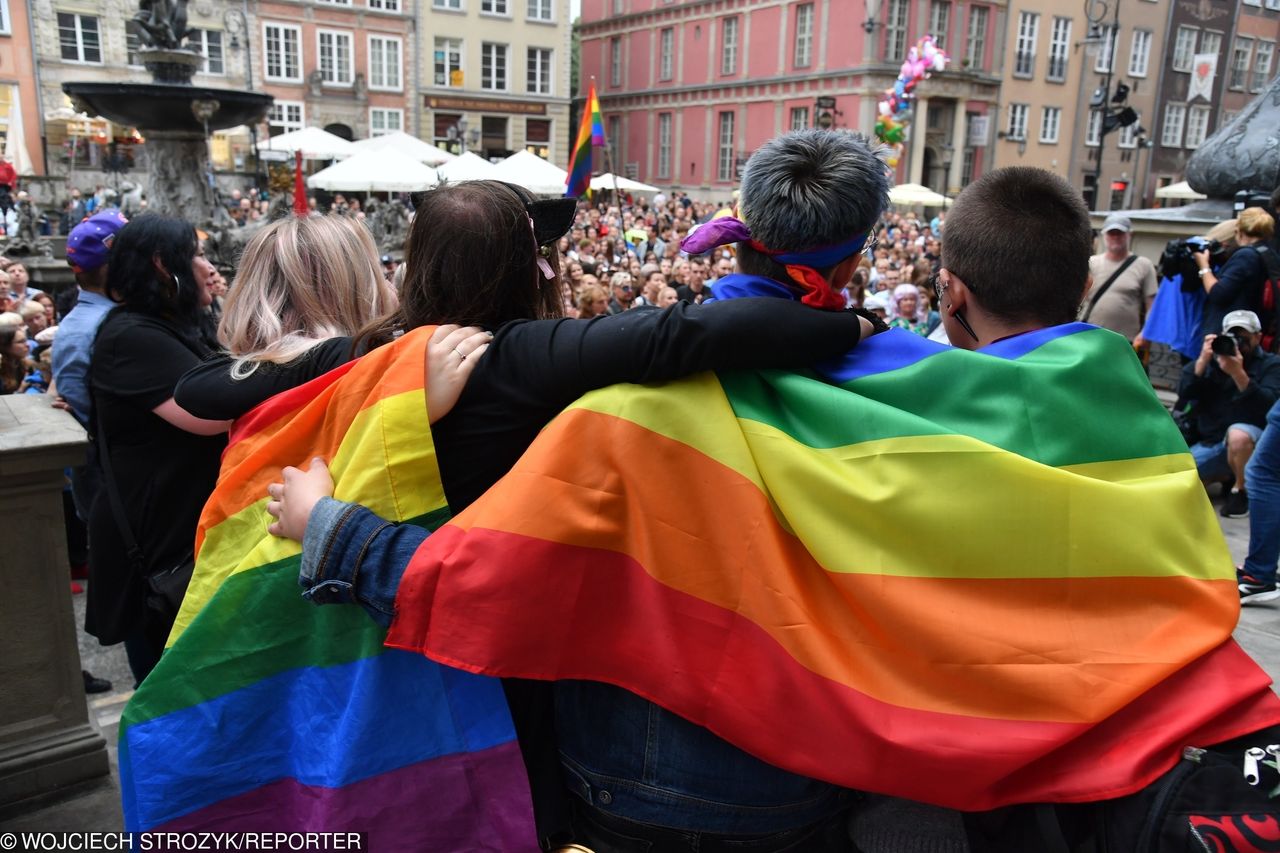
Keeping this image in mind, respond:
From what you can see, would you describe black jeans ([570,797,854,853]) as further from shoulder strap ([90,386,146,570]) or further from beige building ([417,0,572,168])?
beige building ([417,0,572,168])

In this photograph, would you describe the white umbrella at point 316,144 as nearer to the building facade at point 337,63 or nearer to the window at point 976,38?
the building facade at point 337,63

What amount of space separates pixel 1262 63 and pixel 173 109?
48275mm

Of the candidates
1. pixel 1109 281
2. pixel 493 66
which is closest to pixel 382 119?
pixel 493 66

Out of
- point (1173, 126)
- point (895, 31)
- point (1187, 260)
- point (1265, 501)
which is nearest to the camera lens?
point (1265, 501)

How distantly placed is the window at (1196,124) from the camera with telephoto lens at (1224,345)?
4440cm

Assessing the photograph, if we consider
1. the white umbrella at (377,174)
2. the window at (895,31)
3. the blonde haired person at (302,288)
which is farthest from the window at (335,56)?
the blonde haired person at (302,288)

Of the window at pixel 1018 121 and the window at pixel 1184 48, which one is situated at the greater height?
the window at pixel 1184 48

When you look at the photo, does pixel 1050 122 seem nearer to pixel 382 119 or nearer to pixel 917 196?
pixel 917 196

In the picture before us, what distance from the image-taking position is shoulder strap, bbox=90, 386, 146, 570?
2.68 meters

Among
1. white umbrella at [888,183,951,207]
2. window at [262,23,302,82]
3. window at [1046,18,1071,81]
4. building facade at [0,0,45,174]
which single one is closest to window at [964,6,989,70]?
window at [1046,18,1071,81]

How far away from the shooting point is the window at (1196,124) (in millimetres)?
42075

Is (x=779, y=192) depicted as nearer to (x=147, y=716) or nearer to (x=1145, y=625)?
(x=1145, y=625)

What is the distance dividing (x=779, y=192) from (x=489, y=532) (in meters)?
0.73

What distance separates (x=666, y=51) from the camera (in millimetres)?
43375
